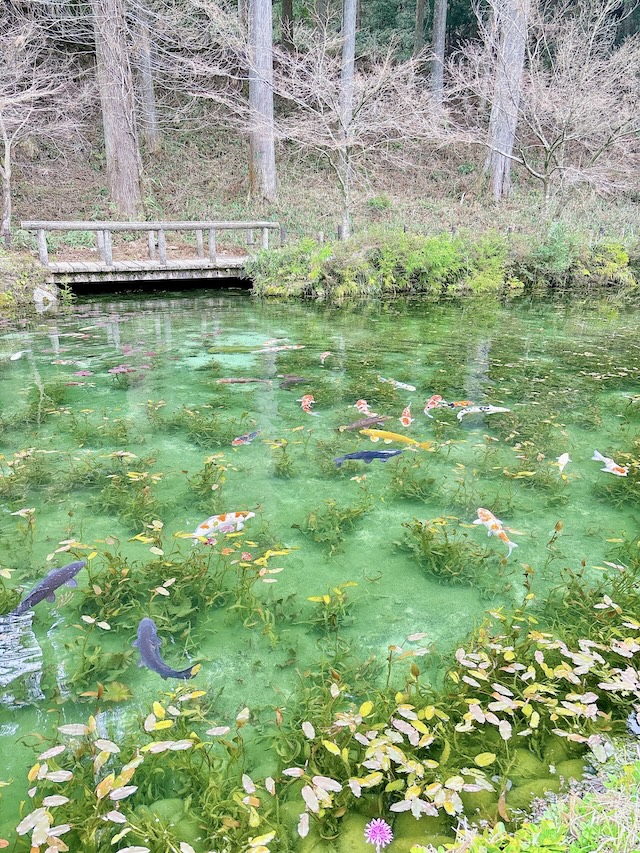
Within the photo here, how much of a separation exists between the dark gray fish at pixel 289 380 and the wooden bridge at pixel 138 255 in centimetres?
695

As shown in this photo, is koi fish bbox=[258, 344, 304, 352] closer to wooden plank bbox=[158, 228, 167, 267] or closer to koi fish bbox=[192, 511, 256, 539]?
koi fish bbox=[192, 511, 256, 539]

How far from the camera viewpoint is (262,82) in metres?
16.5

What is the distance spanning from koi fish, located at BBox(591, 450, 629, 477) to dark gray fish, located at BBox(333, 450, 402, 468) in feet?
5.14

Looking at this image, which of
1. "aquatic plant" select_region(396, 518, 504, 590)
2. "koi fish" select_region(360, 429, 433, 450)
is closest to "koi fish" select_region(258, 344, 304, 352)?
"koi fish" select_region(360, 429, 433, 450)

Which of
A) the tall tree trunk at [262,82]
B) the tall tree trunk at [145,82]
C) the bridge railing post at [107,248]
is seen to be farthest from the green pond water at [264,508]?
the tall tree trunk at [145,82]

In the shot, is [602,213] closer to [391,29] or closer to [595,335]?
[595,335]

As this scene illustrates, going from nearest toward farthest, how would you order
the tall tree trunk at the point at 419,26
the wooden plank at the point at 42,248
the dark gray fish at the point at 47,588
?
the dark gray fish at the point at 47,588
the wooden plank at the point at 42,248
the tall tree trunk at the point at 419,26

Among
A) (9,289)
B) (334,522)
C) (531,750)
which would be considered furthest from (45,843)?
(9,289)

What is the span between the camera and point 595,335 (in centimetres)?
927

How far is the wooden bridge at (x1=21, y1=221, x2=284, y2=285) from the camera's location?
11.7m

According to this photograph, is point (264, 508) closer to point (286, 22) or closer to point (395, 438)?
point (395, 438)

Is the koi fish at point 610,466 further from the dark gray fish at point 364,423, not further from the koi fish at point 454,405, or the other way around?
the dark gray fish at point 364,423

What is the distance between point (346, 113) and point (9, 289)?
886 cm

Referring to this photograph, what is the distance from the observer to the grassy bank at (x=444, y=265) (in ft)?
40.0
